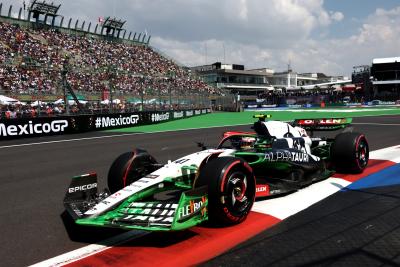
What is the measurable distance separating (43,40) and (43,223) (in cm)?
3988

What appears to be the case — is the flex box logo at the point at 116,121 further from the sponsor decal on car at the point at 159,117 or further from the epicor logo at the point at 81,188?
the epicor logo at the point at 81,188

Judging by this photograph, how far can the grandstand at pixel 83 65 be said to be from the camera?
77.5 ft

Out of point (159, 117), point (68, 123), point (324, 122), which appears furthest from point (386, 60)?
point (324, 122)

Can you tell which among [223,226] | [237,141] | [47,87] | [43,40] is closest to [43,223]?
[223,226]

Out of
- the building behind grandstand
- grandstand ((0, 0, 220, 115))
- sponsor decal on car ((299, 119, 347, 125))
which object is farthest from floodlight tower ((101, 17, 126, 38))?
sponsor decal on car ((299, 119, 347, 125))

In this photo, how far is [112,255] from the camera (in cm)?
Answer: 369

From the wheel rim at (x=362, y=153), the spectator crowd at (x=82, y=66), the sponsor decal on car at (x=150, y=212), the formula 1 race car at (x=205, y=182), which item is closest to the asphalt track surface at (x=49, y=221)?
the formula 1 race car at (x=205, y=182)

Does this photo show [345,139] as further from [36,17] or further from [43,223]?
[36,17]

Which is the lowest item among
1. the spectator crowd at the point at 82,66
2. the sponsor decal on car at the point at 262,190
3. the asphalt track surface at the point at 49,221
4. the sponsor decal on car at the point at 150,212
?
the asphalt track surface at the point at 49,221

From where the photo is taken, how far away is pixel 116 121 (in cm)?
2170

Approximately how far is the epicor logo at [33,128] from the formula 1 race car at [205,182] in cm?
1316

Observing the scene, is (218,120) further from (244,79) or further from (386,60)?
(244,79)

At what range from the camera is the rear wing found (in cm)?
773

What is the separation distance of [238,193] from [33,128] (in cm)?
1517
